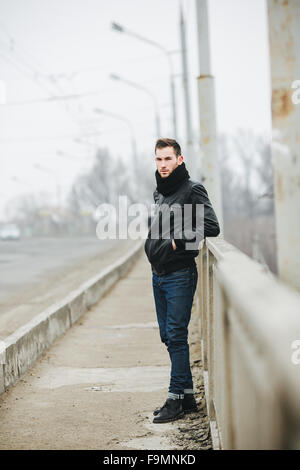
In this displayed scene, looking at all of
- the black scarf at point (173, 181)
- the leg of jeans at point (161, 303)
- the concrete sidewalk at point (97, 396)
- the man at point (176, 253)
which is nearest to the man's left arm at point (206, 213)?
the man at point (176, 253)

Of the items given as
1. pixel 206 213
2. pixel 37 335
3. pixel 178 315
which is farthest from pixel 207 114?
pixel 178 315

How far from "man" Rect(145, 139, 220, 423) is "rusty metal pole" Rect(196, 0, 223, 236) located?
19.6 ft

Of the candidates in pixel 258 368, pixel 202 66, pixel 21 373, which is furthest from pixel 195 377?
pixel 202 66

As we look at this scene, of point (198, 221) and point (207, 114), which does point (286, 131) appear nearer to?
point (198, 221)

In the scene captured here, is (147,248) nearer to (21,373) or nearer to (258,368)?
(21,373)

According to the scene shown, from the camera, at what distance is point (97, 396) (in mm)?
5492

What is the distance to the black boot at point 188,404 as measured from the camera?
187 inches

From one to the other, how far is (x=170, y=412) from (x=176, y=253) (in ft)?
3.52

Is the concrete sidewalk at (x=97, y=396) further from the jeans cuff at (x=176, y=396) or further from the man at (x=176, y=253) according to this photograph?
the man at (x=176, y=253)

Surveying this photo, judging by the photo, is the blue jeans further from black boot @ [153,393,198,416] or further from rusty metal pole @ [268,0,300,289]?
rusty metal pole @ [268,0,300,289]

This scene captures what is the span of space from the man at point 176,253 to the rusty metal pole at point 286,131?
1678 mm

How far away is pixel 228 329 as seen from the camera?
258 centimetres

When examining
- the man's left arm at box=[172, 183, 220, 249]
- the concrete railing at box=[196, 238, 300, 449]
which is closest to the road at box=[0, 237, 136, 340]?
the man's left arm at box=[172, 183, 220, 249]

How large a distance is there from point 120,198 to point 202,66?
73.5 metres
